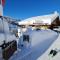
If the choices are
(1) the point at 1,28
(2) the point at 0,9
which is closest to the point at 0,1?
(2) the point at 0,9

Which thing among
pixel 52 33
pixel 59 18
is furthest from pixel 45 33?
pixel 59 18

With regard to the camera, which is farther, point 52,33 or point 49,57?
point 52,33

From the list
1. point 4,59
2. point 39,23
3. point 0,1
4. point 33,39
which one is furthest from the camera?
point 39,23

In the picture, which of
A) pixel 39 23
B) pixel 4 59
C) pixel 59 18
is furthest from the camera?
pixel 59 18

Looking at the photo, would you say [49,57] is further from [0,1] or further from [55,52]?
[0,1]

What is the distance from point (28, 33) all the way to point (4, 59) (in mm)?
6042

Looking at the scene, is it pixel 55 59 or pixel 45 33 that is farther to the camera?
pixel 45 33

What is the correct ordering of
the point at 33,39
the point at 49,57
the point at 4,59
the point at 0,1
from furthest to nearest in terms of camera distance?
the point at 33,39 < the point at 0,1 < the point at 49,57 < the point at 4,59

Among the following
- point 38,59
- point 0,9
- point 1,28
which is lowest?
point 38,59

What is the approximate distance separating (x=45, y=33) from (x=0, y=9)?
544 cm

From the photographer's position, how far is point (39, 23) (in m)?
16.2

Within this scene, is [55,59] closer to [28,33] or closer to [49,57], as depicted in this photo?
[49,57]

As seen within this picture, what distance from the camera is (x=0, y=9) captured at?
205 inches

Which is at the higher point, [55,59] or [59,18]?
[59,18]
